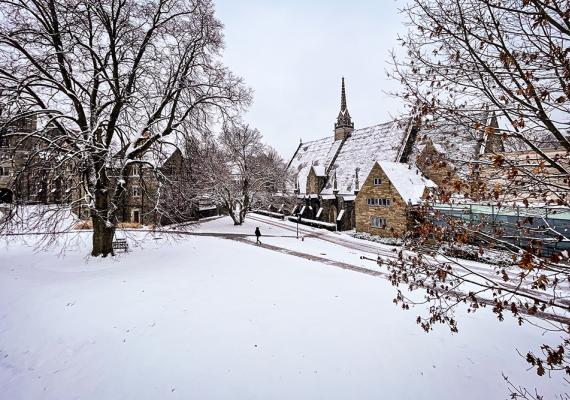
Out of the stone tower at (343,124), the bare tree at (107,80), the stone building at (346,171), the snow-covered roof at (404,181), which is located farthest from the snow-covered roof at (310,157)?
the bare tree at (107,80)

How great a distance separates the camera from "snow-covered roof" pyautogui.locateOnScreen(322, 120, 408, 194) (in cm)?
3728

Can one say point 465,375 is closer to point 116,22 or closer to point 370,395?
point 370,395

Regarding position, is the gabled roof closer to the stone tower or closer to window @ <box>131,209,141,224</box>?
the stone tower

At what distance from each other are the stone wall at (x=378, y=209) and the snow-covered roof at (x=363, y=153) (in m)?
4.68

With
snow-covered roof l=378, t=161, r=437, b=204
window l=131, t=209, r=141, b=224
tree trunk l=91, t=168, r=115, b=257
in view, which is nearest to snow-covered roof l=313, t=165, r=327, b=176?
snow-covered roof l=378, t=161, r=437, b=204

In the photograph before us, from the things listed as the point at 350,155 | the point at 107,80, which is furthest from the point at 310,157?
the point at 107,80

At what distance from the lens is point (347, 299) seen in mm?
10930

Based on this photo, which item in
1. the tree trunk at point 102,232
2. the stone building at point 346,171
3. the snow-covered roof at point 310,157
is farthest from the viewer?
the snow-covered roof at point 310,157

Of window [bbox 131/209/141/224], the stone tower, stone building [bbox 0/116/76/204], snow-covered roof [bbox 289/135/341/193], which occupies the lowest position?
window [bbox 131/209/141/224]

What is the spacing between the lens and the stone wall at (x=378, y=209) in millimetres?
28250

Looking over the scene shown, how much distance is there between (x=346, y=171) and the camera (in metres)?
41.1

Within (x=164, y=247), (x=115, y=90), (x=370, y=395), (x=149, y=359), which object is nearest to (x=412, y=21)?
(x=370, y=395)

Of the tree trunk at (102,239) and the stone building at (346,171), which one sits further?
the stone building at (346,171)

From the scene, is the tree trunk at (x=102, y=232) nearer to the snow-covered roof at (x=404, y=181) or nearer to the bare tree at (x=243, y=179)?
the bare tree at (x=243, y=179)
